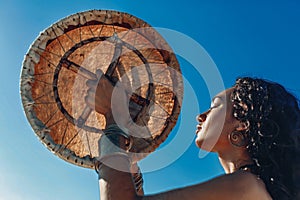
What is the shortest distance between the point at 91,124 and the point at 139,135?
44 centimetres

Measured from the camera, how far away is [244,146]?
9.63 ft

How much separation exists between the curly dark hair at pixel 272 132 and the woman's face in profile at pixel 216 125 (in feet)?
0.19

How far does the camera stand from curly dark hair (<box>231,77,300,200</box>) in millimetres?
2676

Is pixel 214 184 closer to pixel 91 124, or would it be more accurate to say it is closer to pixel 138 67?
pixel 91 124

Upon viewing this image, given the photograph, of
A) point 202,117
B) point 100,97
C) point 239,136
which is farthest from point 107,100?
point 239,136

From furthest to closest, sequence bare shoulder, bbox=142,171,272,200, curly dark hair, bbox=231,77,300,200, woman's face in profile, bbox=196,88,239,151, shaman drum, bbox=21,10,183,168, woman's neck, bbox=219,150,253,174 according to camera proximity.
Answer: shaman drum, bbox=21,10,183,168 < woman's face in profile, bbox=196,88,239,151 < woman's neck, bbox=219,150,253,174 < curly dark hair, bbox=231,77,300,200 < bare shoulder, bbox=142,171,272,200

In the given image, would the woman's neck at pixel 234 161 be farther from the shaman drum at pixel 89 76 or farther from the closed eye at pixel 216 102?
the shaman drum at pixel 89 76

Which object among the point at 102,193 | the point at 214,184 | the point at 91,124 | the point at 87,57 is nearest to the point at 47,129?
the point at 91,124

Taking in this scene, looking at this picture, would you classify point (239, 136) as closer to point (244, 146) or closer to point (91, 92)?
point (244, 146)

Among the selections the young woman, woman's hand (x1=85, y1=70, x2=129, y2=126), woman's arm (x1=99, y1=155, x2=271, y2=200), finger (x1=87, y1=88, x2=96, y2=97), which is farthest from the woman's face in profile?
finger (x1=87, y1=88, x2=96, y2=97)

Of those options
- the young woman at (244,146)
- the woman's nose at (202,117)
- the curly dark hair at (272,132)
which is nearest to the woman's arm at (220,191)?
the young woman at (244,146)

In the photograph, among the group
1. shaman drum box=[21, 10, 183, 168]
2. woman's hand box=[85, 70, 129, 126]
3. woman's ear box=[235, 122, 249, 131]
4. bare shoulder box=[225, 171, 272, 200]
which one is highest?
shaman drum box=[21, 10, 183, 168]

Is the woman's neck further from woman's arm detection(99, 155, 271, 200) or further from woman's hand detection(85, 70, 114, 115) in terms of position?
woman's hand detection(85, 70, 114, 115)

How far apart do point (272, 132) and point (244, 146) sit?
21 centimetres
